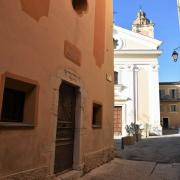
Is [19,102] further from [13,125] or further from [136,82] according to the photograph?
[136,82]

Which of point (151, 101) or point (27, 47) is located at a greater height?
point (151, 101)

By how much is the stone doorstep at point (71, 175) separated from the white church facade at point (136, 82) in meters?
17.2

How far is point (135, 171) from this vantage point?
7594mm

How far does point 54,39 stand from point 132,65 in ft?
68.3

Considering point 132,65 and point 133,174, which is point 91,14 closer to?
point 133,174

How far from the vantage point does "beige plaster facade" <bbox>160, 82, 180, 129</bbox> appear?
43281mm

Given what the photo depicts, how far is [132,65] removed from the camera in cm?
2595

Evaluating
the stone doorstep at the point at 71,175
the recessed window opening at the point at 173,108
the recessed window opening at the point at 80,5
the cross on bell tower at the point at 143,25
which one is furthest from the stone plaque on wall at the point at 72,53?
the recessed window opening at the point at 173,108

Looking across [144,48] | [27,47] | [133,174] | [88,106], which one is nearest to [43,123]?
[27,47]

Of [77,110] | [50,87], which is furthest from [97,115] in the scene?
[50,87]

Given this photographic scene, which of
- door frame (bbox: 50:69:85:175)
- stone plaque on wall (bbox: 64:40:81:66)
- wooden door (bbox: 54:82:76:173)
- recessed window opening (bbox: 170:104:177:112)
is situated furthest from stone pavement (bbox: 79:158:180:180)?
recessed window opening (bbox: 170:104:177:112)

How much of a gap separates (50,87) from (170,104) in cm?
4140

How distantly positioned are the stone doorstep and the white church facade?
17.2m

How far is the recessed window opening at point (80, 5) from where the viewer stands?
7370 mm
